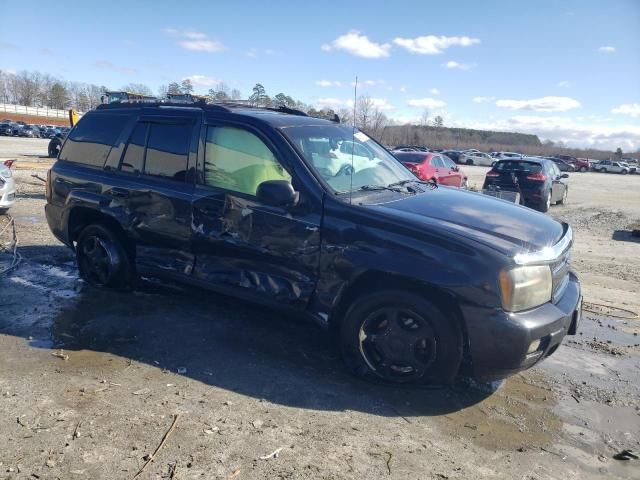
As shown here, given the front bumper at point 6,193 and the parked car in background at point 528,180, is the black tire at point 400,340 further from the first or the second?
the parked car in background at point 528,180

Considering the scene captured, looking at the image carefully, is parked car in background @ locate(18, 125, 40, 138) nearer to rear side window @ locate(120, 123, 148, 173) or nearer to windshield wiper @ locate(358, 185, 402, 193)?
rear side window @ locate(120, 123, 148, 173)

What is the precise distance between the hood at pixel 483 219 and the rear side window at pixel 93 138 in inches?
116

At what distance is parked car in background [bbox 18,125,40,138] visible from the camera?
2069 inches

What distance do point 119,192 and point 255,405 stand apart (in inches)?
105

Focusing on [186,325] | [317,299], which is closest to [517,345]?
[317,299]

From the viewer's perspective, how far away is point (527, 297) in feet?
11.0

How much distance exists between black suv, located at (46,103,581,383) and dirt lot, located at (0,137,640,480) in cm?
38

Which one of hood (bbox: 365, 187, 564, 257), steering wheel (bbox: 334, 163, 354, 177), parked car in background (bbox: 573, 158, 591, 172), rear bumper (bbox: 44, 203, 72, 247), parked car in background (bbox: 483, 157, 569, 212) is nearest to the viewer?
hood (bbox: 365, 187, 564, 257)

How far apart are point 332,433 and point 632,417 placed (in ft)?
6.98

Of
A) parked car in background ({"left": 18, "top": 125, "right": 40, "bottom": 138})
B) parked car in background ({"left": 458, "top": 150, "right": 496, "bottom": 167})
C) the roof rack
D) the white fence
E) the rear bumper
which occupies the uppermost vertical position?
the white fence

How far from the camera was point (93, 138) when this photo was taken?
5.37 meters

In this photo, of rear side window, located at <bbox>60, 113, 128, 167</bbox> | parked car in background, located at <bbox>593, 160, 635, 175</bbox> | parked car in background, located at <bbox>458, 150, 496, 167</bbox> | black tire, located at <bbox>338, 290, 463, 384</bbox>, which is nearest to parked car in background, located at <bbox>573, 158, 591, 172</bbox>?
parked car in background, located at <bbox>593, 160, 635, 175</bbox>

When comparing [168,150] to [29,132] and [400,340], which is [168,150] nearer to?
[400,340]

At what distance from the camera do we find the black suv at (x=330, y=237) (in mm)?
3373
